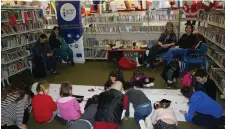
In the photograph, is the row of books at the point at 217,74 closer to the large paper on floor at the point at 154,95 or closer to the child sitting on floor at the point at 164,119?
the large paper on floor at the point at 154,95

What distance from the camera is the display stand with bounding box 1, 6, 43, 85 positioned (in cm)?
541

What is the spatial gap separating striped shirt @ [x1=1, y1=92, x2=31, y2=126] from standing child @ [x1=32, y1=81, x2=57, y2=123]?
0.61 ft

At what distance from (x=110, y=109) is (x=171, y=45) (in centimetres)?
379

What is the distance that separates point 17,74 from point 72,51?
5.88 ft

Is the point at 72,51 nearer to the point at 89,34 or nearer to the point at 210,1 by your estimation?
the point at 89,34

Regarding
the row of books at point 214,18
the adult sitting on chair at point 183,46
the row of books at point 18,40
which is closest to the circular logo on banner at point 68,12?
the row of books at point 18,40

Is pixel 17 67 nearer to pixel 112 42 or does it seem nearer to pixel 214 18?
pixel 112 42

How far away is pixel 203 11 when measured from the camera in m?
6.11

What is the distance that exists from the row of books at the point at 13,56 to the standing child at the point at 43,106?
8.70ft

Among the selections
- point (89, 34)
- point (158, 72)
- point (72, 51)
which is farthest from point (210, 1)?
point (72, 51)

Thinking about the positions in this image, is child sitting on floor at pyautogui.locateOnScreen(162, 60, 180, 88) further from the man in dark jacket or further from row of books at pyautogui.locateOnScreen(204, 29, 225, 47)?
the man in dark jacket

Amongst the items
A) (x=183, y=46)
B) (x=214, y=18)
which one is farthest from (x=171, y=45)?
(x=214, y=18)

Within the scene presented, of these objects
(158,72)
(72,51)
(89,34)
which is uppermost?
(89,34)

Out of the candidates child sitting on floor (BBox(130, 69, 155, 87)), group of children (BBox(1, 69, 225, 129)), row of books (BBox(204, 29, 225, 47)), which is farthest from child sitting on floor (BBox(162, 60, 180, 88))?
group of children (BBox(1, 69, 225, 129))
